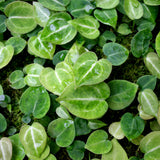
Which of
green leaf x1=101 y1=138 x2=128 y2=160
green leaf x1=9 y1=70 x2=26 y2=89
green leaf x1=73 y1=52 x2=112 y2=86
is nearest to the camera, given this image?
green leaf x1=73 y1=52 x2=112 y2=86

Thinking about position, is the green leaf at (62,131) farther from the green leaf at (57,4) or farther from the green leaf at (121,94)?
the green leaf at (57,4)

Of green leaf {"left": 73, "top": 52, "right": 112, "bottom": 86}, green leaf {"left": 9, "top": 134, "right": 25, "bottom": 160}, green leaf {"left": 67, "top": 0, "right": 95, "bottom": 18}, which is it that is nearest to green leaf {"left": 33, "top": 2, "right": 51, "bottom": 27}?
green leaf {"left": 67, "top": 0, "right": 95, "bottom": 18}

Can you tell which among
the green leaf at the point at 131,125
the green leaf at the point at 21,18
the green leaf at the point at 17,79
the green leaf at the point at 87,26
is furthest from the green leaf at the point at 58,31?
the green leaf at the point at 131,125

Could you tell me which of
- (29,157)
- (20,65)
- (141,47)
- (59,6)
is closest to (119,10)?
(141,47)

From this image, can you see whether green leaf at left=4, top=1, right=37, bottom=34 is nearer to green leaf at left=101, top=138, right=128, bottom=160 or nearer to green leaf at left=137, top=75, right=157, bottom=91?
green leaf at left=137, top=75, right=157, bottom=91

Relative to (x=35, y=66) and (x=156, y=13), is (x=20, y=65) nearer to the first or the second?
(x=35, y=66)
